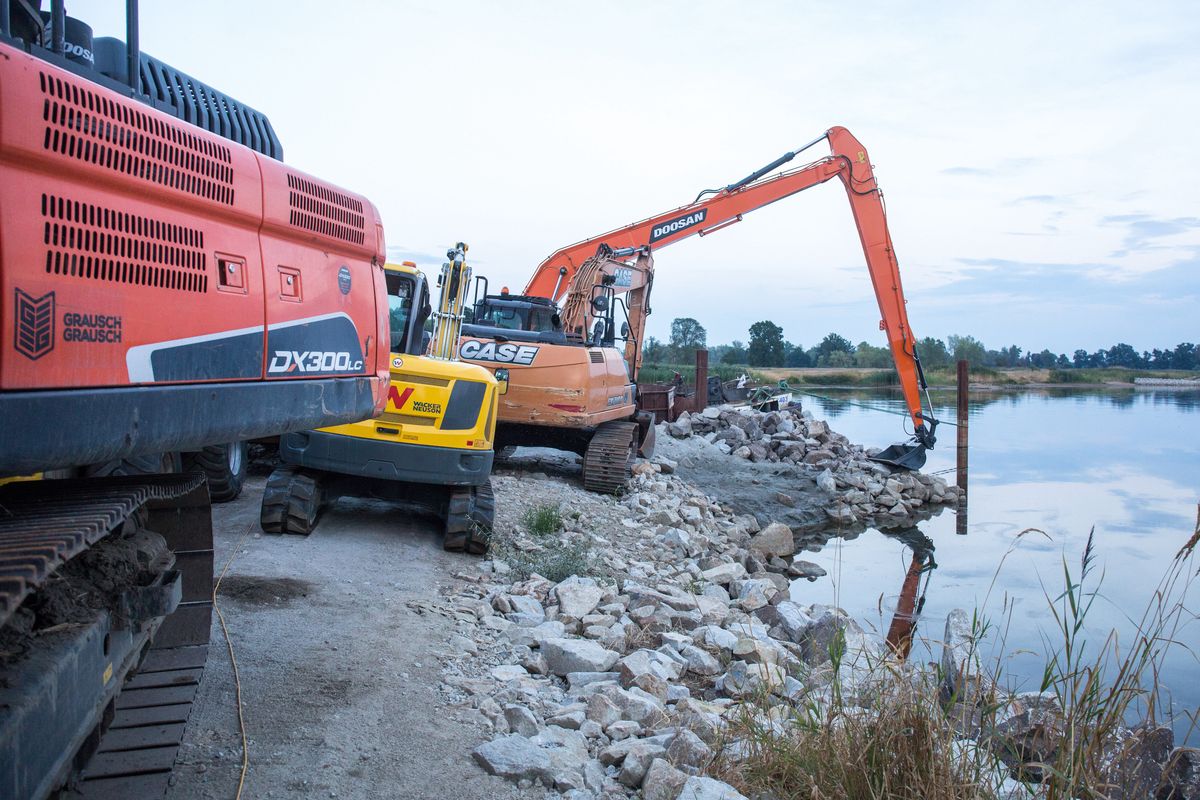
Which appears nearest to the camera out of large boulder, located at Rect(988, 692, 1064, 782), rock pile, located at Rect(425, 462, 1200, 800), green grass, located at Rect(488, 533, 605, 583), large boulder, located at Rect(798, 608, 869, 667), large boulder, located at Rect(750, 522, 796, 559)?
large boulder, located at Rect(988, 692, 1064, 782)

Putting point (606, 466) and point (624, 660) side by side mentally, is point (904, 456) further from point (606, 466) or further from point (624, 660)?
point (624, 660)

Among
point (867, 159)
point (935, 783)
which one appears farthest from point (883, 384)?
point (935, 783)

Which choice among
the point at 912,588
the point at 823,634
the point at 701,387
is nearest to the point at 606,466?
the point at 912,588

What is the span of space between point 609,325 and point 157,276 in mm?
12519

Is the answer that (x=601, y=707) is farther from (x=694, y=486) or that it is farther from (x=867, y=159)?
(x=867, y=159)

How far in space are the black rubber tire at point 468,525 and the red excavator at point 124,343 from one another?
386 cm

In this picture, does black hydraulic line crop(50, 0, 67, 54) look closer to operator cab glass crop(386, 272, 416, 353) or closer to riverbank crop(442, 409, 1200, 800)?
riverbank crop(442, 409, 1200, 800)

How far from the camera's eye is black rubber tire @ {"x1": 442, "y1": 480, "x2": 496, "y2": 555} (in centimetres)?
804

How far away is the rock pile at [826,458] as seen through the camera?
17.8m

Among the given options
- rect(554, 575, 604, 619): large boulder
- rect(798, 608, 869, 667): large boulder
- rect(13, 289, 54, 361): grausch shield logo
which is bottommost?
rect(798, 608, 869, 667): large boulder

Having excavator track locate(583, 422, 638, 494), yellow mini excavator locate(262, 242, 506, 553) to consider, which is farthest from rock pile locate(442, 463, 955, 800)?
excavator track locate(583, 422, 638, 494)

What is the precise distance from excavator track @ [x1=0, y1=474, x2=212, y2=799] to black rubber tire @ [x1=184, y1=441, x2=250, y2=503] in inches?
156

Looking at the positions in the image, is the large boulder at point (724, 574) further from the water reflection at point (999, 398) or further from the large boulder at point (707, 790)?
the water reflection at point (999, 398)

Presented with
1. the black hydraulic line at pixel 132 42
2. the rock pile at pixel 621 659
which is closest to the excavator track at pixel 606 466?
the rock pile at pixel 621 659
